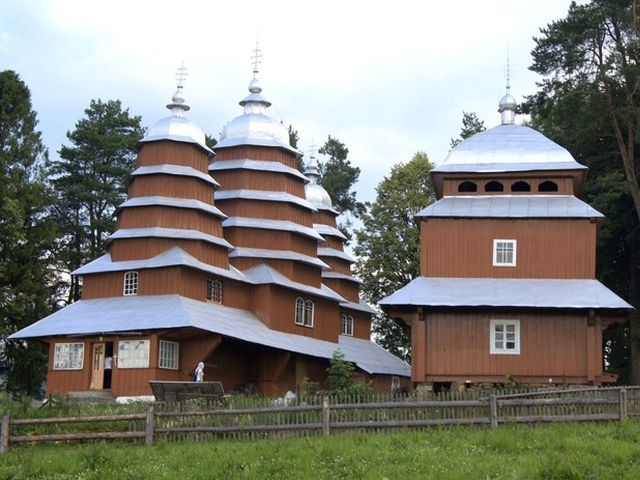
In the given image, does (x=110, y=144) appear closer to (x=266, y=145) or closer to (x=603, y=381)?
(x=266, y=145)

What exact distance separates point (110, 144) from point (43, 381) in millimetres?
14277

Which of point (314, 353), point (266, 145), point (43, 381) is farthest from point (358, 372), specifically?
point (43, 381)

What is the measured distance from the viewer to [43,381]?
49.9 meters

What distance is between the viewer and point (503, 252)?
35.3m

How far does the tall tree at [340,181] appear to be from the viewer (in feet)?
232

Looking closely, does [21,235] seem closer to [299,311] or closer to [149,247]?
[149,247]

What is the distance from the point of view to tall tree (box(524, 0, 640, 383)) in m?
44.2

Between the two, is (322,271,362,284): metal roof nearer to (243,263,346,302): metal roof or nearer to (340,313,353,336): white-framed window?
(340,313,353,336): white-framed window

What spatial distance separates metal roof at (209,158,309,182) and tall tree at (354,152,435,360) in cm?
1057

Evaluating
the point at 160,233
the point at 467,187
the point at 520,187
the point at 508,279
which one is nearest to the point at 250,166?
the point at 160,233

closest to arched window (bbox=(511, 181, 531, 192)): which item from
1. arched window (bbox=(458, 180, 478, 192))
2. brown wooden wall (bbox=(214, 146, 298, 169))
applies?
arched window (bbox=(458, 180, 478, 192))

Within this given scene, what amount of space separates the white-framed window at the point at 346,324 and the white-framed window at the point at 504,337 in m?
20.7

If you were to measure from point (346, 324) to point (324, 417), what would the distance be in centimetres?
3168

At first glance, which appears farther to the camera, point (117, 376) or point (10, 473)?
point (117, 376)
